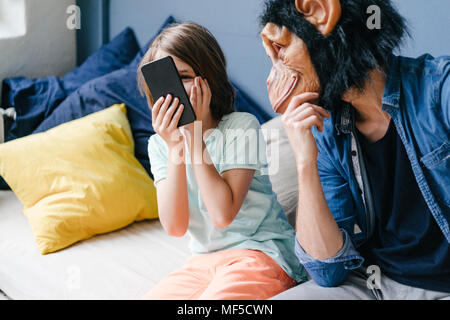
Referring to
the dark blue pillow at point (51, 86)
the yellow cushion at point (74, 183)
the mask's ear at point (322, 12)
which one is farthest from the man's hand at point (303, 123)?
the dark blue pillow at point (51, 86)

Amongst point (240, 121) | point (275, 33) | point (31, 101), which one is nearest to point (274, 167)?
point (240, 121)

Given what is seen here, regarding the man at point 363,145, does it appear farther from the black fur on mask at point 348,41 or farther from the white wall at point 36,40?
the white wall at point 36,40

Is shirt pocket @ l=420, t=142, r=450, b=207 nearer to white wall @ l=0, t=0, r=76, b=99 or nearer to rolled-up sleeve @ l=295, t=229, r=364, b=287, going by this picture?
rolled-up sleeve @ l=295, t=229, r=364, b=287

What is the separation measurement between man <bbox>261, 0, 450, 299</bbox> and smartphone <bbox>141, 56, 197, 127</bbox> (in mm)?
204

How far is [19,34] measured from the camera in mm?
2307

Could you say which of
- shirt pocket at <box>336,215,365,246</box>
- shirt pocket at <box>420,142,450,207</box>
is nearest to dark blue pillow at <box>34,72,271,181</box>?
shirt pocket at <box>336,215,365,246</box>

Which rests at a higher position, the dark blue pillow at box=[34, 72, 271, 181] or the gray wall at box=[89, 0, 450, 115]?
the gray wall at box=[89, 0, 450, 115]

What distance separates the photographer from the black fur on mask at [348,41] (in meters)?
1.02

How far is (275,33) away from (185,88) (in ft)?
0.94

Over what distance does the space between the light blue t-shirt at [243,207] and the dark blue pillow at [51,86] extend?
978 mm

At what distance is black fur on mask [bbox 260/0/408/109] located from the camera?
1.02m

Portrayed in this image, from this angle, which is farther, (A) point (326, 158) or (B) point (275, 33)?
(A) point (326, 158)

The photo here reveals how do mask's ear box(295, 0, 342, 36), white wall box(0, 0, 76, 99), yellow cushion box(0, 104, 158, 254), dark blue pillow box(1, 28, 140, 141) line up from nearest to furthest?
mask's ear box(295, 0, 342, 36) → yellow cushion box(0, 104, 158, 254) → dark blue pillow box(1, 28, 140, 141) → white wall box(0, 0, 76, 99)
